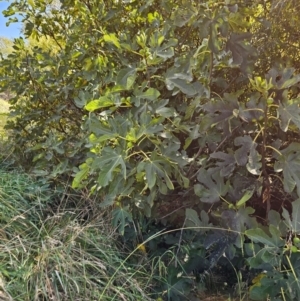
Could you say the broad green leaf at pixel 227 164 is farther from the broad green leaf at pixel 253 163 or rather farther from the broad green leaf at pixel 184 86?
the broad green leaf at pixel 184 86

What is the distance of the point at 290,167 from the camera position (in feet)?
5.05

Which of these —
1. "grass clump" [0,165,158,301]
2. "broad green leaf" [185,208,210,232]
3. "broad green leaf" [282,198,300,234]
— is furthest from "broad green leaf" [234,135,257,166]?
"grass clump" [0,165,158,301]

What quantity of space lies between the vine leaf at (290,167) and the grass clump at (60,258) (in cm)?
80

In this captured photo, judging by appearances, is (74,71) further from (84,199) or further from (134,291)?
(134,291)

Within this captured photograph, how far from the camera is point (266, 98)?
1.50 metres

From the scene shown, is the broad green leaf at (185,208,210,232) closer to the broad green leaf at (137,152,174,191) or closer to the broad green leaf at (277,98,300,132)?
the broad green leaf at (137,152,174,191)

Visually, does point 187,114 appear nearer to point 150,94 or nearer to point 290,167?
point 150,94

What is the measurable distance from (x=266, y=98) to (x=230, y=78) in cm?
63

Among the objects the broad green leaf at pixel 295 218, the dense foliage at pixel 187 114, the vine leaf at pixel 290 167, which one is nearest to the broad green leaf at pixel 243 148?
the dense foliage at pixel 187 114

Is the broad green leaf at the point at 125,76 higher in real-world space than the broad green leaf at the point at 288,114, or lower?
higher

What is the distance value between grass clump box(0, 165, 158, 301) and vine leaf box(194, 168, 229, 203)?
496 millimetres

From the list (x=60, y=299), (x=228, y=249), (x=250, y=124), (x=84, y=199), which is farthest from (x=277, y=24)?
(x=60, y=299)

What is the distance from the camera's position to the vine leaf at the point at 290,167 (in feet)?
5.01

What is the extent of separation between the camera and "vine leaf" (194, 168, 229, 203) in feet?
5.71
